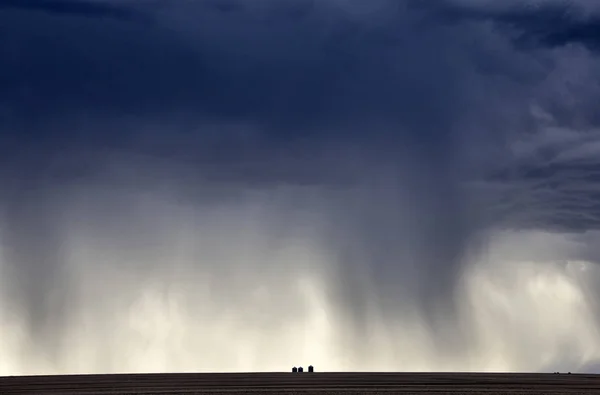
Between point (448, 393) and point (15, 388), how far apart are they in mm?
48069

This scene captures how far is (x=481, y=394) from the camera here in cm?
8575

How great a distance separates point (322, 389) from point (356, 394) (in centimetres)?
901

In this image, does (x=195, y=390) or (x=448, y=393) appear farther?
(x=195, y=390)

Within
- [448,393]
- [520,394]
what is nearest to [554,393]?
[520,394]

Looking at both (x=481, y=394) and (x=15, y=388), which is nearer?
(x=481, y=394)

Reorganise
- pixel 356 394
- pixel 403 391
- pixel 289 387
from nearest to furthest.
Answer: pixel 356 394 < pixel 403 391 < pixel 289 387

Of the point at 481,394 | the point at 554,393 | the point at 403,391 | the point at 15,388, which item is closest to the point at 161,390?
the point at 15,388

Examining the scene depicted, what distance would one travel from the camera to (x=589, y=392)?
302ft

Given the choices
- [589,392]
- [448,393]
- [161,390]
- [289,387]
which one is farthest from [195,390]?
[589,392]

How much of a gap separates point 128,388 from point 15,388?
1251cm

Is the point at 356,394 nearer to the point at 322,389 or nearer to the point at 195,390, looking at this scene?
the point at 322,389

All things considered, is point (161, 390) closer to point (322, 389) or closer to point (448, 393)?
point (322, 389)

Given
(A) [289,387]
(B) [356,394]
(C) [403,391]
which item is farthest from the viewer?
(A) [289,387]

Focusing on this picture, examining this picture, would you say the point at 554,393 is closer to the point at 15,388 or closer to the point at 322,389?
the point at 322,389
